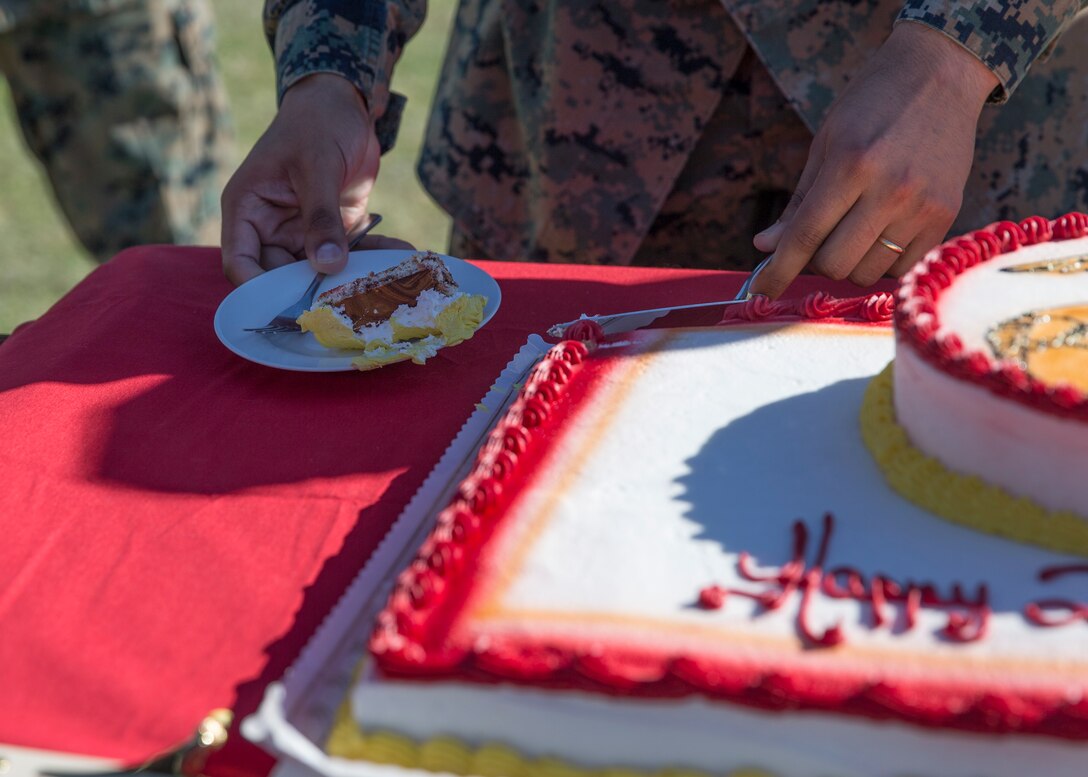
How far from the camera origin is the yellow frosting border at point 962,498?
0.68 meters

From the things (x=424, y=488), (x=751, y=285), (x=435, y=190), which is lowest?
(x=435, y=190)

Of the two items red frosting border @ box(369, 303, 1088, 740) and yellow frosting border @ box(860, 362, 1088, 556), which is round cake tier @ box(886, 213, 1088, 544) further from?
red frosting border @ box(369, 303, 1088, 740)

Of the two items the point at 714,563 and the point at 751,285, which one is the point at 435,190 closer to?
the point at 751,285

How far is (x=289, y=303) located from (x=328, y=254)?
7 cm

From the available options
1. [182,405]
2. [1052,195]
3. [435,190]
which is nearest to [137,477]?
[182,405]

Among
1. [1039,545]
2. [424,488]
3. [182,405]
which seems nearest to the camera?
[1039,545]

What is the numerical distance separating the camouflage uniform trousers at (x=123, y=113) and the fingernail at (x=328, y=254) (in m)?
2.02

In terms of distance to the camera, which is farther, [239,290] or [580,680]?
[239,290]

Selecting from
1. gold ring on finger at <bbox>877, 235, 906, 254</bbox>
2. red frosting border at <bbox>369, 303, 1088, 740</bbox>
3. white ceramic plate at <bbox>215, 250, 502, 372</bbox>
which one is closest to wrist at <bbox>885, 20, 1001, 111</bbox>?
gold ring on finger at <bbox>877, 235, 906, 254</bbox>

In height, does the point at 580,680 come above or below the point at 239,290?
above

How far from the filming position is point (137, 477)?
2.94ft

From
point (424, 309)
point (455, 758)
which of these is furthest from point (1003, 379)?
point (424, 309)

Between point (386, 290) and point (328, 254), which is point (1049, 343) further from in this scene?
point (328, 254)

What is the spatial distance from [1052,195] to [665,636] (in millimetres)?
1206
